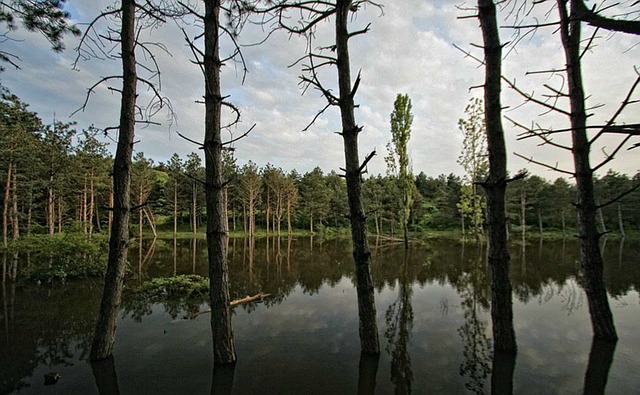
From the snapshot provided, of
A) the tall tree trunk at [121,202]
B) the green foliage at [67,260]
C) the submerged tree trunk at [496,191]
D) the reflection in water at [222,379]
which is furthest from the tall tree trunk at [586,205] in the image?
the green foliage at [67,260]

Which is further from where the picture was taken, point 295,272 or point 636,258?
point 636,258

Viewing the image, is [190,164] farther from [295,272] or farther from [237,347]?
[237,347]

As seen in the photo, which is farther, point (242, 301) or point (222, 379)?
point (242, 301)

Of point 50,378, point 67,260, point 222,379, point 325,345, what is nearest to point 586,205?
point 325,345

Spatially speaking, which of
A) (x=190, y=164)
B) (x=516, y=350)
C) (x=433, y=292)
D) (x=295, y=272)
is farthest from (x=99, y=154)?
(x=516, y=350)

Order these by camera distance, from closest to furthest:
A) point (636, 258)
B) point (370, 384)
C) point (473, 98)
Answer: point (370, 384), point (636, 258), point (473, 98)

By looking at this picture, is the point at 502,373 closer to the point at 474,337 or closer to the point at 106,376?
the point at 474,337

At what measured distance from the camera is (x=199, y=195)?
37.0 metres

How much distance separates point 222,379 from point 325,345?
1.79 meters

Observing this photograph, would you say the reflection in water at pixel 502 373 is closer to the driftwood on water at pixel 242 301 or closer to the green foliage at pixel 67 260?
the driftwood on water at pixel 242 301

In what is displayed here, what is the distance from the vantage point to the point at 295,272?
12.2 meters

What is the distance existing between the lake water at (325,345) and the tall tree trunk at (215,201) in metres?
0.49

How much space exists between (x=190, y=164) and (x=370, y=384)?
38.0 metres

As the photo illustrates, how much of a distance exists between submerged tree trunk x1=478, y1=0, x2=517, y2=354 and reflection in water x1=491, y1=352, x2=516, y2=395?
0.37ft
